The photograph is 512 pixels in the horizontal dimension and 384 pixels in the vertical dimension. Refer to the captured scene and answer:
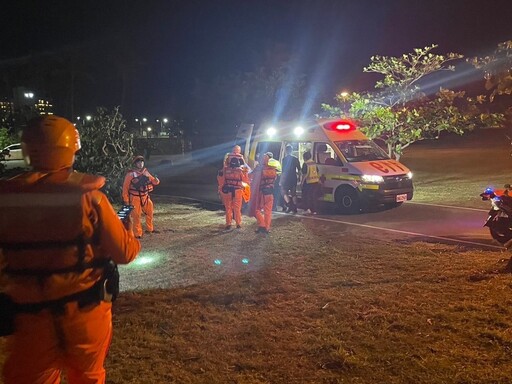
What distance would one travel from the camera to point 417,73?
16094 millimetres

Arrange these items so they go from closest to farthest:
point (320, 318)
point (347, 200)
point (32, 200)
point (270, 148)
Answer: point (32, 200), point (320, 318), point (347, 200), point (270, 148)

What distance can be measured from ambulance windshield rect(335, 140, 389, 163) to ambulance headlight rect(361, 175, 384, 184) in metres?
0.59

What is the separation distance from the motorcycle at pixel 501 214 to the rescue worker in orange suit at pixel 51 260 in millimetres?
7017

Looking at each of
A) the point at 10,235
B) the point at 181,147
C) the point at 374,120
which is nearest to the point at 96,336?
the point at 10,235

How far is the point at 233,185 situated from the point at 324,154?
11.1 feet

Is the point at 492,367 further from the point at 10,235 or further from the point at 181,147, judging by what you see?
the point at 181,147

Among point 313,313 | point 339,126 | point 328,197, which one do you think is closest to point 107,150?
point 328,197

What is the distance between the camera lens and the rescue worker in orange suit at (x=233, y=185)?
1024 cm

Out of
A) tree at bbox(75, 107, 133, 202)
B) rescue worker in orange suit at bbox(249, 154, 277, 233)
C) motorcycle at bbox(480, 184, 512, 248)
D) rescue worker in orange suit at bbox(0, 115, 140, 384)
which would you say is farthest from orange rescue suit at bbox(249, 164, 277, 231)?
rescue worker in orange suit at bbox(0, 115, 140, 384)

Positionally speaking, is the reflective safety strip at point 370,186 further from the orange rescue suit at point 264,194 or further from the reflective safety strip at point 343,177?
the orange rescue suit at point 264,194

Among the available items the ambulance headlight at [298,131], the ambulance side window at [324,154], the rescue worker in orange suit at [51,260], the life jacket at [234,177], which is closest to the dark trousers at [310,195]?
the ambulance side window at [324,154]

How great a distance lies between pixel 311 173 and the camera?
472 inches

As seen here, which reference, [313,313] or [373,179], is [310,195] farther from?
[313,313]

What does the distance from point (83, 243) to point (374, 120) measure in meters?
14.1
